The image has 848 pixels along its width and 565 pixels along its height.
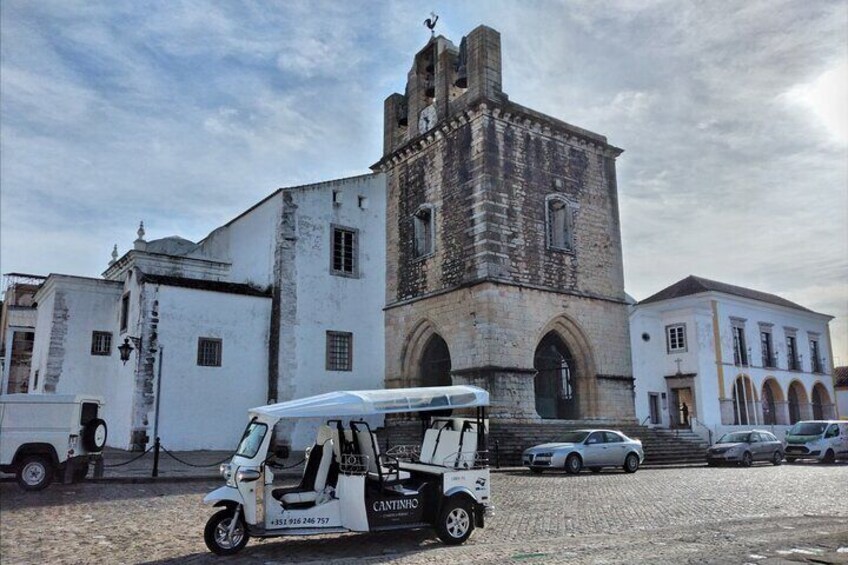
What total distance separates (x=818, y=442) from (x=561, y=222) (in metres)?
11.7

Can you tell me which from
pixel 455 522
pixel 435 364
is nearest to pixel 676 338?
pixel 435 364

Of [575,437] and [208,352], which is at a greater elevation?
[208,352]

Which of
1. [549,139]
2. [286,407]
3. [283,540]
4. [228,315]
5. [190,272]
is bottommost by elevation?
[283,540]

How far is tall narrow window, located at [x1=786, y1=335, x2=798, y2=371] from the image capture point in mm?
38062

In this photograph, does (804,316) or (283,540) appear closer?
(283,540)

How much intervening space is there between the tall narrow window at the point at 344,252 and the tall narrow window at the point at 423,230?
2.36 meters

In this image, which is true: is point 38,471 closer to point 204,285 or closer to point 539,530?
point 539,530

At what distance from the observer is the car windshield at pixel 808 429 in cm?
2422

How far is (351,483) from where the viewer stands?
8.20 metres

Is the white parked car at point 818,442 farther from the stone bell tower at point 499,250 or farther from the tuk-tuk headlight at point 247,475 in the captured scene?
the tuk-tuk headlight at point 247,475

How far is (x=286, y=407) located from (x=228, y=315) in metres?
14.7

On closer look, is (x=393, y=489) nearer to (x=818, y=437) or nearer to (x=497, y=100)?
(x=497, y=100)

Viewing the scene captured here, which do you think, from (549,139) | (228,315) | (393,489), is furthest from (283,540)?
(549,139)

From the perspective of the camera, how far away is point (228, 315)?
22.1 meters
